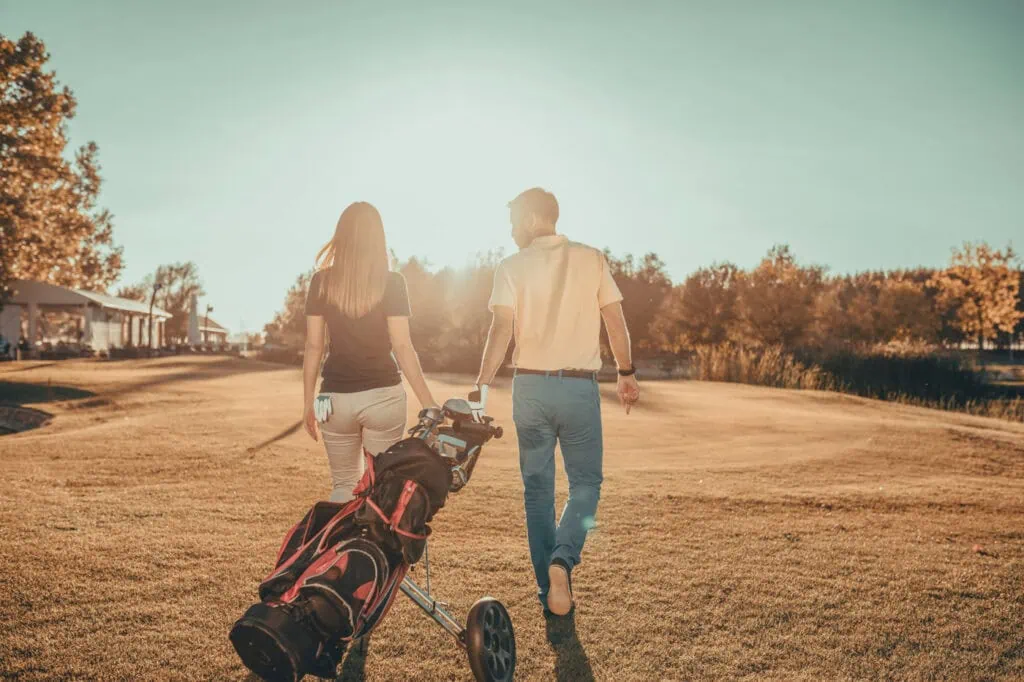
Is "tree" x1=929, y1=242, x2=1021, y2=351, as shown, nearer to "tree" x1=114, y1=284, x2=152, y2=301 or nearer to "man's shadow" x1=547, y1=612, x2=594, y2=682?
"man's shadow" x1=547, y1=612, x2=594, y2=682

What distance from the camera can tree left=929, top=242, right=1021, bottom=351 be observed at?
45.2 meters

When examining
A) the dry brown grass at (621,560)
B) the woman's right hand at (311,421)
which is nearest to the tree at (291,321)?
the dry brown grass at (621,560)

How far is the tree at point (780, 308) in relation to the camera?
130ft

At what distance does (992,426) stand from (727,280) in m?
33.7

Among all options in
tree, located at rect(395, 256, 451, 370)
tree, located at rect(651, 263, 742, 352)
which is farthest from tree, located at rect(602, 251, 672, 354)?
tree, located at rect(395, 256, 451, 370)

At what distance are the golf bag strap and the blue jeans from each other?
5.09 ft

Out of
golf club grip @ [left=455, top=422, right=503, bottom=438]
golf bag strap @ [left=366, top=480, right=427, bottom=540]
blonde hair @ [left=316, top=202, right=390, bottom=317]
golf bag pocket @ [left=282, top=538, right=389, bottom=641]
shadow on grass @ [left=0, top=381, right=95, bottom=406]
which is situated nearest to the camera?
golf bag pocket @ [left=282, top=538, right=389, bottom=641]

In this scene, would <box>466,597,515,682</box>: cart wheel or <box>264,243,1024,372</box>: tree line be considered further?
<box>264,243,1024,372</box>: tree line

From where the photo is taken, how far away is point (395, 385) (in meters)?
4.19

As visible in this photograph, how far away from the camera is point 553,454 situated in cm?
441

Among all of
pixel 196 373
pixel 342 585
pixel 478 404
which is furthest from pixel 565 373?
pixel 196 373

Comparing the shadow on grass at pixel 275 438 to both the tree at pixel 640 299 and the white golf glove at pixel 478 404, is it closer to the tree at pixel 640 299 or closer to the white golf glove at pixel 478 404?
the white golf glove at pixel 478 404

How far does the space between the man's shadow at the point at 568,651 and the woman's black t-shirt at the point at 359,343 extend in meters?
1.72

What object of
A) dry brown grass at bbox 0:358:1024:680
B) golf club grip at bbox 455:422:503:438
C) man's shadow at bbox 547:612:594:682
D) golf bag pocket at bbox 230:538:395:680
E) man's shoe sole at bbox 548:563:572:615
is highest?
golf club grip at bbox 455:422:503:438
